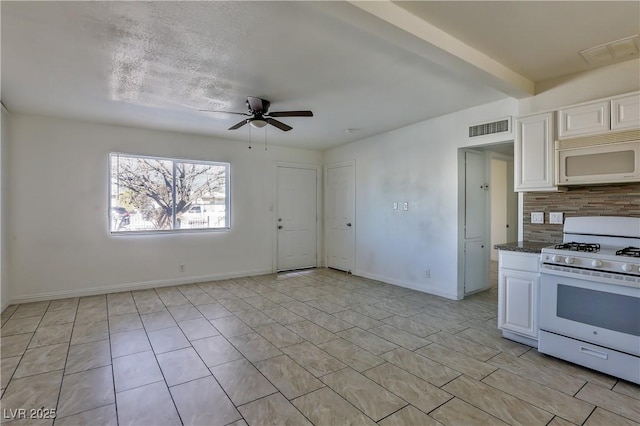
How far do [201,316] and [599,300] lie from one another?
3882 millimetres

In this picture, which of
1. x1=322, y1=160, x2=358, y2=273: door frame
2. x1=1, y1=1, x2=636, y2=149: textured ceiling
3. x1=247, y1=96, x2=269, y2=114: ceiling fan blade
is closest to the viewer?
x1=1, y1=1, x2=636, y2=149: textured ceiling

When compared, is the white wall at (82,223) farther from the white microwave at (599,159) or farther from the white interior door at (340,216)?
the white microwave at (599,159)

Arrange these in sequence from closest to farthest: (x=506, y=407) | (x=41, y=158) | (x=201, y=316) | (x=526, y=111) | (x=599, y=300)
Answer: (x=506, y=407), (x=599, y=300), (x=526, y=111), (x=201, y=316), (x=41, y=158)

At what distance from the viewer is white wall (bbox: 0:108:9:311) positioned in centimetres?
393

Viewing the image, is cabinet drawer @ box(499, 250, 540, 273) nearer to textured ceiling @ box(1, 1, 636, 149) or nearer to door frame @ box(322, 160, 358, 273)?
textured ceiling @ box(1, 1, 636, 149)

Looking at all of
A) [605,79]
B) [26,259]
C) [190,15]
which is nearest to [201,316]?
[26,259]

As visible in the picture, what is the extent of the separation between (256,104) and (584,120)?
3246 millimetres

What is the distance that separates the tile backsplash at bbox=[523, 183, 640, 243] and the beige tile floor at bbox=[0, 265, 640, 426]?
1150 millimetres

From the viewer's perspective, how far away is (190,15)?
2107 millimetres

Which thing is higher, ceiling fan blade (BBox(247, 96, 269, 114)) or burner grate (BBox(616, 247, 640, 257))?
ceiling fan blade (BBox(247, 96, 269, 114))

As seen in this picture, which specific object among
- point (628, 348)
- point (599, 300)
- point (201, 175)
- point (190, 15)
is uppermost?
point (190, 15)

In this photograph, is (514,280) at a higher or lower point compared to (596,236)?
lower

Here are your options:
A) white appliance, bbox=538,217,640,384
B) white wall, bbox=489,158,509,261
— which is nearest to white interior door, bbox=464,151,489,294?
white appliance, bbox=538,217,640,384

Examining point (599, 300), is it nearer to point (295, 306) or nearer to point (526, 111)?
point (526, 111)
